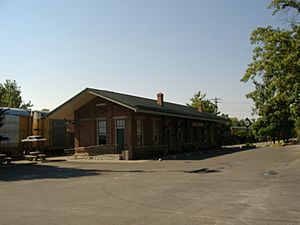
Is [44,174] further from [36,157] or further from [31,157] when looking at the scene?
[31,157]

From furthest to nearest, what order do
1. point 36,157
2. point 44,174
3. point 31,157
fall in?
point 31,157 < point 36,157 < point 44,174

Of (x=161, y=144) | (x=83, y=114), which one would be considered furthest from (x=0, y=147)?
(x=161, y=144)

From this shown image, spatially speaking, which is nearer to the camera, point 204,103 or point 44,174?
point 44,174

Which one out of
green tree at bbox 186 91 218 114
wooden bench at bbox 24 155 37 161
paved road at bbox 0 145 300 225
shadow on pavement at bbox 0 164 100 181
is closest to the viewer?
paved road at bbox 0 145 300 225

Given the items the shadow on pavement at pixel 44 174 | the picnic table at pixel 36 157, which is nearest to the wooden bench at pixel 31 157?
the picnic table at pixel 36 157

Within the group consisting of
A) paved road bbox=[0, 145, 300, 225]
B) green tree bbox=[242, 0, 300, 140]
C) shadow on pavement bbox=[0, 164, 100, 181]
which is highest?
green tree bbox=[242, 0, 300, 140]

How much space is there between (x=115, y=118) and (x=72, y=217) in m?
23.7

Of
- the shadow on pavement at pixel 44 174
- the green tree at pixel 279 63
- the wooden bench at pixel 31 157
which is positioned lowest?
the shadow on pavement at pixel 44 174

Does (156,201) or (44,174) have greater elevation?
(44,174)

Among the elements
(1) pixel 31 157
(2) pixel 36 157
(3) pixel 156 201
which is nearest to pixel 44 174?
(3) pixel 156 201

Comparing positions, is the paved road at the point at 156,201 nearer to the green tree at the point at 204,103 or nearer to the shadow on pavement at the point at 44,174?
the shadow on pavement at the point at 44,174

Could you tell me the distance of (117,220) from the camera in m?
8.66

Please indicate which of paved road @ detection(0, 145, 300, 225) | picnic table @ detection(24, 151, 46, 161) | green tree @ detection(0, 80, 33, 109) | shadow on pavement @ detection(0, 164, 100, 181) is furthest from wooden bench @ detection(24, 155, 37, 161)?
green tree @ detection(0, 80, 33, 109)

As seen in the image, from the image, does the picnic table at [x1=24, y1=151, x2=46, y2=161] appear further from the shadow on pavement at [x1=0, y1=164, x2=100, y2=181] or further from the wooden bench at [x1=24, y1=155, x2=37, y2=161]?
the shadow on pavement at [x1=0, y1=164, x2=100, y2=181]
